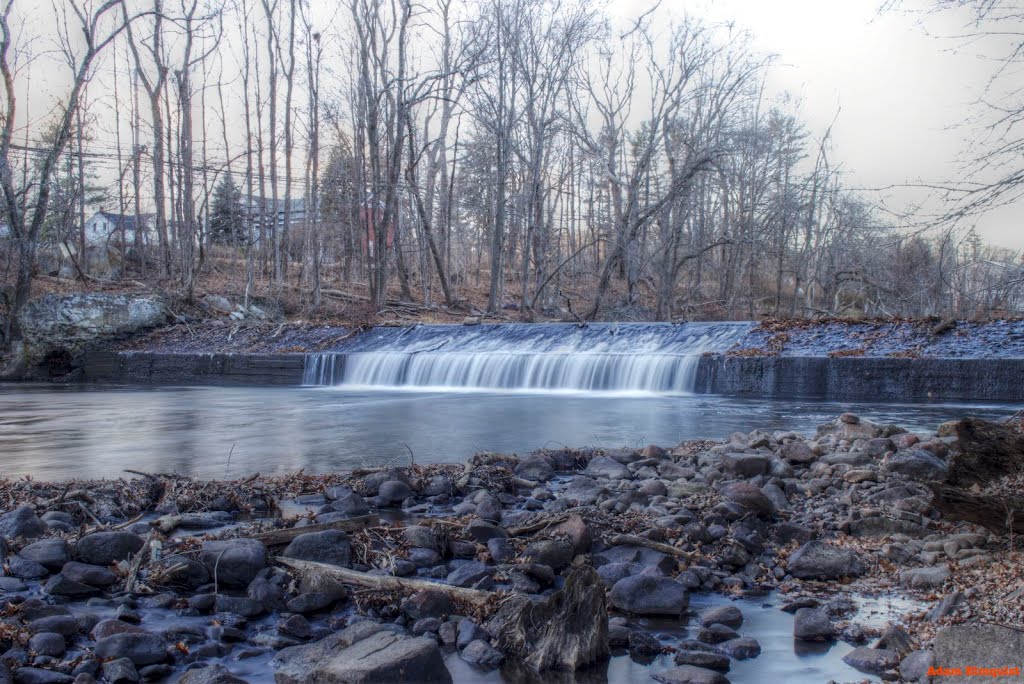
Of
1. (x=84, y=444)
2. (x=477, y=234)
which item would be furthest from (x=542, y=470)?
(x=477, y=234)

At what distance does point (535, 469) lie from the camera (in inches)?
228

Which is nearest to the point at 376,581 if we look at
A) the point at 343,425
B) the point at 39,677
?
the point at 39,677

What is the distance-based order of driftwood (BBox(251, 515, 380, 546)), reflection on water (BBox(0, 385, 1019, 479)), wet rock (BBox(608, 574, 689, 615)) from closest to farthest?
wet rock (BBox(608, 574, 689, 615)) < driftwood (BBox(251, 515, 380, 546)) < reflection on water (BBox(0, 385, 1019, 479))

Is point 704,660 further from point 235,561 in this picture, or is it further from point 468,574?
point 235,561

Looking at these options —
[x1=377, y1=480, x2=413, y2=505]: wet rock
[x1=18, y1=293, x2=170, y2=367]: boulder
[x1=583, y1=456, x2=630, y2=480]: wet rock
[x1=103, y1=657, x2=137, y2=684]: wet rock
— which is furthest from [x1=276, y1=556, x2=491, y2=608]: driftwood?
[x1=18, y1=293, x2=170, y2=367]: boulder

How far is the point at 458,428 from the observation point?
397 inches

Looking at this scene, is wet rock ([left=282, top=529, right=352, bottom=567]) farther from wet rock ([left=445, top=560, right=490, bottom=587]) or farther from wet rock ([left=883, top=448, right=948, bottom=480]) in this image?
wet rock ([left=883, top=448, right=948, bottom=480])

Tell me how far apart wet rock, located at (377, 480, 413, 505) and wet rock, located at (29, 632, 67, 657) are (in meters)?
2.42

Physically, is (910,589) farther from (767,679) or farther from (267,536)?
(267,536)

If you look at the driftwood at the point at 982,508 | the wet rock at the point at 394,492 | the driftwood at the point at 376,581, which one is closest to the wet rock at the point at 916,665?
the driftwood at the point at 982,508

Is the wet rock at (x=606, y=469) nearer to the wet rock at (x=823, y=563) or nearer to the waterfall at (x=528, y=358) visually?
the wet rock at (x=823, y=563)

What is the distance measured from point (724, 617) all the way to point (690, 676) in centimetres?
53

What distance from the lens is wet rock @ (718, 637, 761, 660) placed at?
2852 mm

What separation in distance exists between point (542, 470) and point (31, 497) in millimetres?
3388
